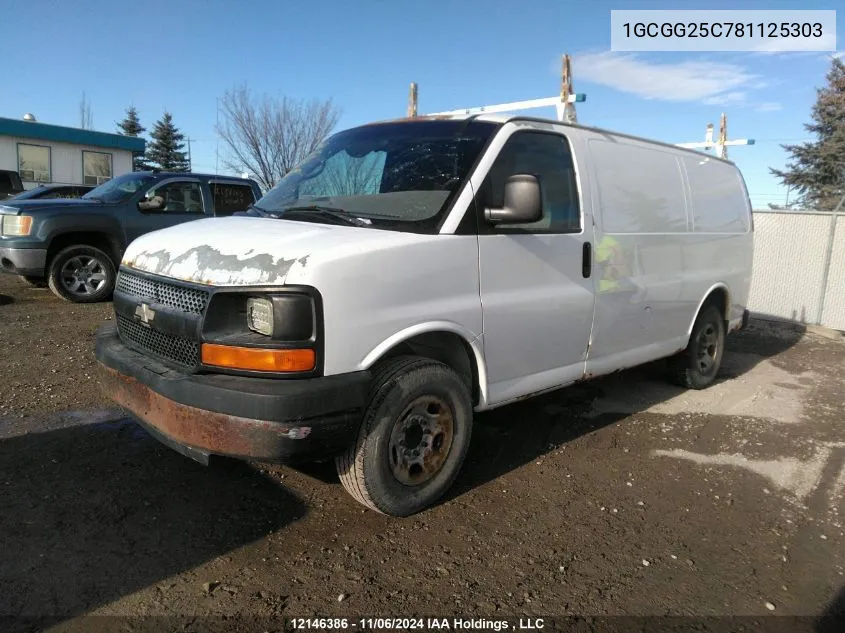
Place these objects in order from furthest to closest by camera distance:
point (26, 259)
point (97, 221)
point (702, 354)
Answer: point (97, 221) → point (26, 259) → point (702, 354)

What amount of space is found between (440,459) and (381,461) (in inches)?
17.9

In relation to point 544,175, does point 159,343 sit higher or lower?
lower

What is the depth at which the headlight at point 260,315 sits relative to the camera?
2.69 metres

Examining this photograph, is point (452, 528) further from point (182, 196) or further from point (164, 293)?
point (182, 196)

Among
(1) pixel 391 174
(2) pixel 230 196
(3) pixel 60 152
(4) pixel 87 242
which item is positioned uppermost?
(3) pixel 60 152

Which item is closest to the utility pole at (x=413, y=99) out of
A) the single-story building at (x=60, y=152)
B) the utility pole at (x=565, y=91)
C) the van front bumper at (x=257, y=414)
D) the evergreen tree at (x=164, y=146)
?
the utility pole at (x=565, y=91)

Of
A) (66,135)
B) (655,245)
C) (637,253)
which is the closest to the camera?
(637,253)

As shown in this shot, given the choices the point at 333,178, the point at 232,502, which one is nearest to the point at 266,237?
the point at 333,178

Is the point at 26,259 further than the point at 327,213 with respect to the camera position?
Yes

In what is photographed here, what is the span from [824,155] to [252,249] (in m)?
28.6

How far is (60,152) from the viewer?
2505cm

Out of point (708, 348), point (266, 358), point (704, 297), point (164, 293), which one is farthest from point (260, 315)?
point (708, 348)

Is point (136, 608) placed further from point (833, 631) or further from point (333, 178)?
point (833, 631)

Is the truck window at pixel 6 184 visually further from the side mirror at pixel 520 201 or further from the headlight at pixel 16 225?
the side mirror at pixel 520 201
